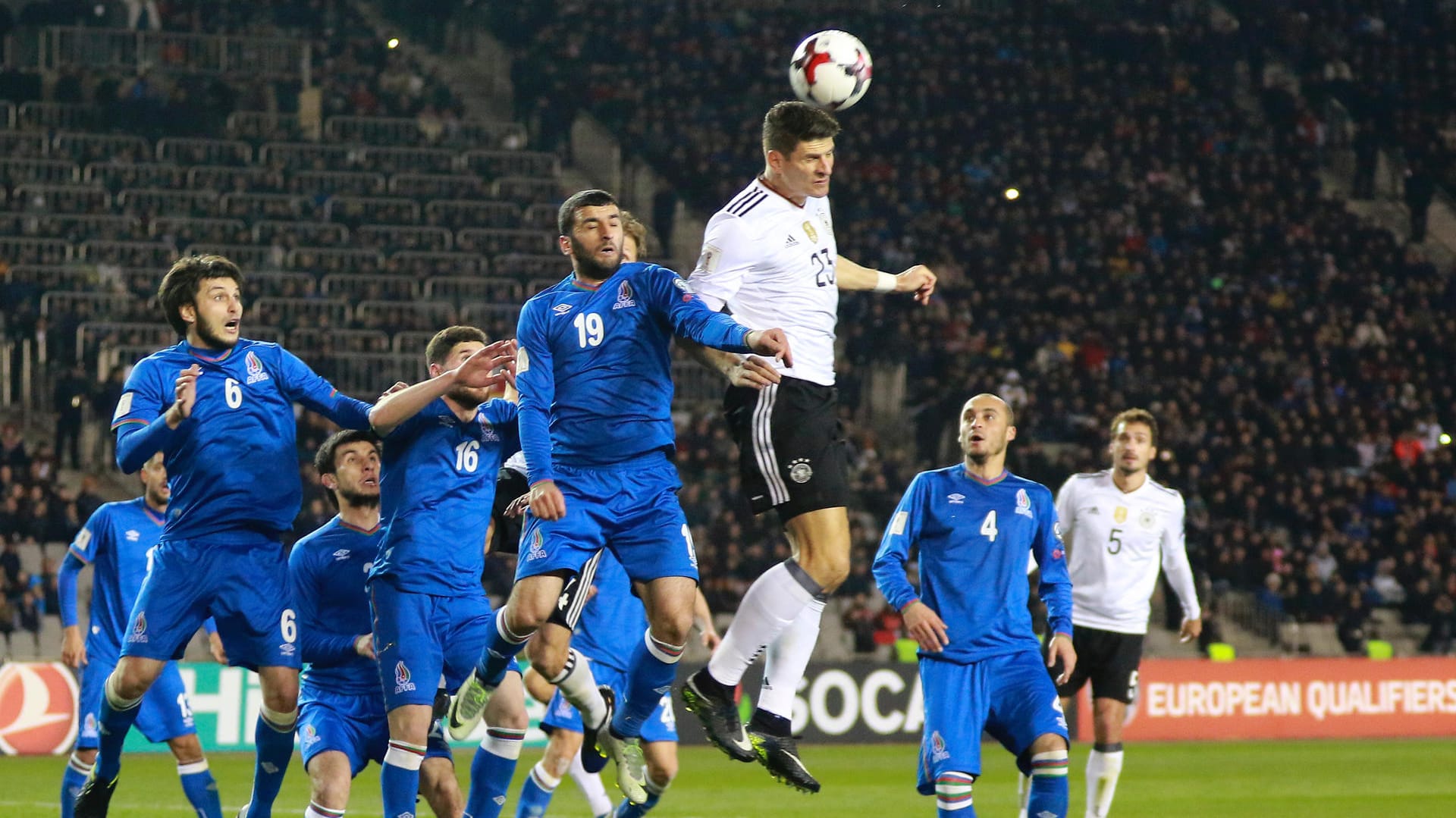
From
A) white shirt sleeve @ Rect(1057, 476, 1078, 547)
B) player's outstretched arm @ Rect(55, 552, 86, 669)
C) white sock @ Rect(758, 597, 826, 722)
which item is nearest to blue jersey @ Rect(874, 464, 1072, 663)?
white sock @ Rect(758, 597, 826, 722)

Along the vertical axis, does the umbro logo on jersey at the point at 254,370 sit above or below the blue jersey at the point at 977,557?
above

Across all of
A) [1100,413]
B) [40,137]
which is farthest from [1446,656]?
[40,137]

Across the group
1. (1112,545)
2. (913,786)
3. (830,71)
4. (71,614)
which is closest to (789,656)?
(830,71)

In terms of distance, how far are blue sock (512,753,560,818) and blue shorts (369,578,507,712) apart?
4.99 ft

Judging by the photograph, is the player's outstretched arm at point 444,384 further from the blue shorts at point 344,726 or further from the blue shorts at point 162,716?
the blue shorts at point 162,716

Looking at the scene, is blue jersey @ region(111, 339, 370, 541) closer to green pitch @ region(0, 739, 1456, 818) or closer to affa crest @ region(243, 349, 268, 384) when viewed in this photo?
affa crest @ region(243, 349, 268, 384)

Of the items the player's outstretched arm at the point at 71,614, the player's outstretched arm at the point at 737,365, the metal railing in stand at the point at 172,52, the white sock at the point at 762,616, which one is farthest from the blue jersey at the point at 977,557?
the metal railing in stand at the point at 172,52

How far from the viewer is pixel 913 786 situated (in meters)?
15.1

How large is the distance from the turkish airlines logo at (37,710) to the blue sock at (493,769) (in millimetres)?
9723

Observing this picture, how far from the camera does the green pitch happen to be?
13.0m

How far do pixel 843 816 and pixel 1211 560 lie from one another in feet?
40.6

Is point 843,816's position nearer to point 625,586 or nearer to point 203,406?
point 625,586

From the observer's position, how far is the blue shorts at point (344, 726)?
7.99 meters

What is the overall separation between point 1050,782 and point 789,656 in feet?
4.98
